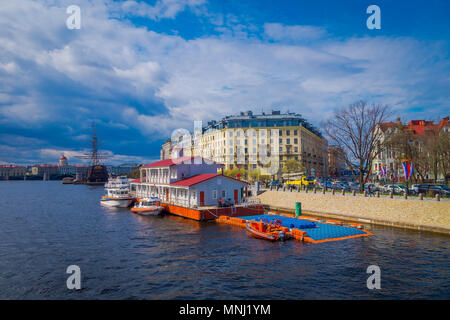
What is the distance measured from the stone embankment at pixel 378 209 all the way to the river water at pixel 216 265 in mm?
2319

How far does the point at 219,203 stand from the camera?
42.3 meters

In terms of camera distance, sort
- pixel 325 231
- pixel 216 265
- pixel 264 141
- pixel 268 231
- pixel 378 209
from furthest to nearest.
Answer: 1. pixel 264 141
2. pixel 378 209
3. pixel 325 231
4. pixel 268 231
5. pixel 216 265

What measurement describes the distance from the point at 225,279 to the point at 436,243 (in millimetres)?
19561

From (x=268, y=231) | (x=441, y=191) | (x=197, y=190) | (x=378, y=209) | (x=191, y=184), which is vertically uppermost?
(x=191, y=184)

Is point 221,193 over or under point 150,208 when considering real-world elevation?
over

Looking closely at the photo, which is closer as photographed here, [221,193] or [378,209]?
[378,209]

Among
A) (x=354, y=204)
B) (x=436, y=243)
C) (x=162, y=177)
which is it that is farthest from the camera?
(x=162, y=177)

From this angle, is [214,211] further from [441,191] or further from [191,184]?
[441,191]

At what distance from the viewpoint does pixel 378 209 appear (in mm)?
36750

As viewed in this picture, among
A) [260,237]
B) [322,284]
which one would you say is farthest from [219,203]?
[322,284]

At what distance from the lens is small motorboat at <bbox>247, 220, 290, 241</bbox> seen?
94.3 feet

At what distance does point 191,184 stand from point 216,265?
20.6m

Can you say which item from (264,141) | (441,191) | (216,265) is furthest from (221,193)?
(264,141)
